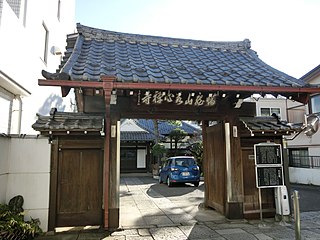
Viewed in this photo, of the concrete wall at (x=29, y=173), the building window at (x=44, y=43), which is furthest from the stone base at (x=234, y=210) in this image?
the building window at (x=44, y=43)

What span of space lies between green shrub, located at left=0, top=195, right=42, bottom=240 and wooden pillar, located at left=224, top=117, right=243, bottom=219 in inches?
182

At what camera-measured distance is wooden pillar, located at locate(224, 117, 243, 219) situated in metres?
6.55

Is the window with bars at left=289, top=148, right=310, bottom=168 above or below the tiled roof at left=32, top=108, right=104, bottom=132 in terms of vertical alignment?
below

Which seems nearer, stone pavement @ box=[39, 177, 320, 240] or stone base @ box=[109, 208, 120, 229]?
stone pavement @ box=[39, 177, 320, 240]

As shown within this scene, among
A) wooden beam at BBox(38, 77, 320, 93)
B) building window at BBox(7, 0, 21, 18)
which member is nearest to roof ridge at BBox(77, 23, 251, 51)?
building window at BBox(7, 0, 21, 18)

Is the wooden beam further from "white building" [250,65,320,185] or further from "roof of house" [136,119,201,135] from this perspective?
"roof of house" [136,119,201,135]

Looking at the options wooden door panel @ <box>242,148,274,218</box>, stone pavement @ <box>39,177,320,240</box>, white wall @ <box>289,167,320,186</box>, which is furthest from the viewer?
white wall @ <box>289,167,320,186</box>

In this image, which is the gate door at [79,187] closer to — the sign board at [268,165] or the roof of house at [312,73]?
the sign board at [268,165]

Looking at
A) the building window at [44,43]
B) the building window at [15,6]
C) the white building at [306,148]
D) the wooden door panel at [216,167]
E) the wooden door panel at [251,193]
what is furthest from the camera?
the white building at [306,148]

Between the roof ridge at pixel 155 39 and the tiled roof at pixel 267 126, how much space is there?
2998mm

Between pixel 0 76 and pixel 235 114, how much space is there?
6.26m

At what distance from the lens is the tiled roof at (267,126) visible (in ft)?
21.6

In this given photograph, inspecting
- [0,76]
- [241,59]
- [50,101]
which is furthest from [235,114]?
[50,101]

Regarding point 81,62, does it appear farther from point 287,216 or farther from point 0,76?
point 287,216
